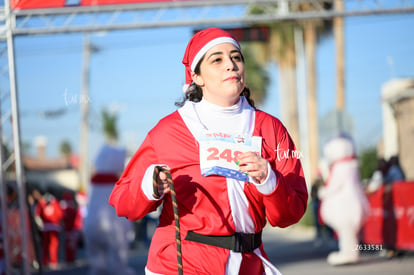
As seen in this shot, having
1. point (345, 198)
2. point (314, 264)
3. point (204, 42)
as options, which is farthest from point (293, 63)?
point (204, 42)

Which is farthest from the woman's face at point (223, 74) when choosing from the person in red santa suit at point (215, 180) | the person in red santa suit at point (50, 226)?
the person in red santa suit at point (50, 226)

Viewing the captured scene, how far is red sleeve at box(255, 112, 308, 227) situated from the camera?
8.01 ft

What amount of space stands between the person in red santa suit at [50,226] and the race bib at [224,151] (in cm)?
1000

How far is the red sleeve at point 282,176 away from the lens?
8.01 feet

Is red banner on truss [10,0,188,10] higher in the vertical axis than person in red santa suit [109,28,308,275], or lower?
higher

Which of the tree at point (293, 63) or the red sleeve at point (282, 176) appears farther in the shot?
the tree at point (293, 63)

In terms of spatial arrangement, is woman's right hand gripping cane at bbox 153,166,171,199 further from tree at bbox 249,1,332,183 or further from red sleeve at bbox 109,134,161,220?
tree at bbox 249,1,332,183

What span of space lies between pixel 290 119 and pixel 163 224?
27.8 meters

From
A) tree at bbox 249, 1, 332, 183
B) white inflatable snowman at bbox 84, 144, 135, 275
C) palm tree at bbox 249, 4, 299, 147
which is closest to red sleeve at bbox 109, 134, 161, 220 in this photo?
white inflatable snowman at bbox 84, 144, 135, 275

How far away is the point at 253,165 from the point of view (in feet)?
7.54

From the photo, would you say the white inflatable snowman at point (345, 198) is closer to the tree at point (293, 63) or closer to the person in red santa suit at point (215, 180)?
the person in red santa suit at point (215, 180)

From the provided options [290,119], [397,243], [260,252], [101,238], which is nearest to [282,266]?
[397,243]

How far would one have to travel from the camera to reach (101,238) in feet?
24.2

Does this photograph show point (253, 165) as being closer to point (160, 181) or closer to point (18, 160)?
point (160, 181)
